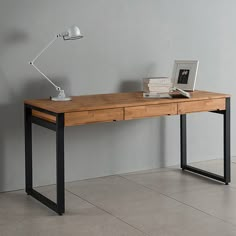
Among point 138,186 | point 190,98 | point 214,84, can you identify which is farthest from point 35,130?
point 214,84

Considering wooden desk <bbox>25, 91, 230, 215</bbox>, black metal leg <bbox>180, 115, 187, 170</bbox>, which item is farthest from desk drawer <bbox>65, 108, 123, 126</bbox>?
black metal leg <bbox>180, 115, 187, 170</bbox>

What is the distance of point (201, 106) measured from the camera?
4.64m

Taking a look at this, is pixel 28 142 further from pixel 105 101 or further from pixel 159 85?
pixel 159 85

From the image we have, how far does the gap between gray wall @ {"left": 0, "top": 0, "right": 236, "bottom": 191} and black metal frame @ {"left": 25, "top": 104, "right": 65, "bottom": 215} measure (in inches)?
7.0

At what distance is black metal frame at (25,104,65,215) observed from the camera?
158 inches

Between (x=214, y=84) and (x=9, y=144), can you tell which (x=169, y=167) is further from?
(x=9, y=144)

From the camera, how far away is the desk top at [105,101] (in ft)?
13.4

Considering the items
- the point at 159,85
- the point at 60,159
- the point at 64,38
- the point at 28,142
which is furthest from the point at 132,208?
the point at 64,38

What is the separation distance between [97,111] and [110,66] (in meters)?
0.89

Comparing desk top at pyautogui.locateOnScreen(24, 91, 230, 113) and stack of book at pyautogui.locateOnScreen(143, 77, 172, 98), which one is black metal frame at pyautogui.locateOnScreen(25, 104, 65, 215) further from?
stack of book at pyautogui.locateOnScreen(143, 77, 172, 98)

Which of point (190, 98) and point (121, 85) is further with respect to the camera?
point (121, 85)

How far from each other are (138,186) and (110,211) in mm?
679

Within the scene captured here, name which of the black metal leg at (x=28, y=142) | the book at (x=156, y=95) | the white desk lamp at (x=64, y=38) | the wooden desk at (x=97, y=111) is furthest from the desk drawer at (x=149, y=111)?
the black metal leg at (x=28, y=142)

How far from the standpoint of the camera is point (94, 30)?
483 centimetres
